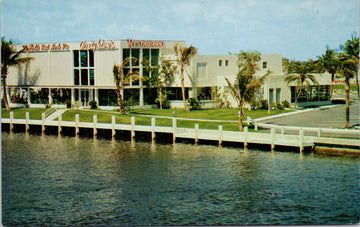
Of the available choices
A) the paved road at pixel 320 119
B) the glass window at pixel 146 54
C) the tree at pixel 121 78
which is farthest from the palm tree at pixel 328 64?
the tree at pixel 121 78

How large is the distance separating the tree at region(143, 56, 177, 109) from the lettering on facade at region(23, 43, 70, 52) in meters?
11.7

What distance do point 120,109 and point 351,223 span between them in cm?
3658

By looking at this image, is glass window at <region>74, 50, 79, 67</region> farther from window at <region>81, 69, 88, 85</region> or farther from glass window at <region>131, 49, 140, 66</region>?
glass window at <region>131, 49, 140, 66</region>

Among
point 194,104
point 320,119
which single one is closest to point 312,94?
point 320,119

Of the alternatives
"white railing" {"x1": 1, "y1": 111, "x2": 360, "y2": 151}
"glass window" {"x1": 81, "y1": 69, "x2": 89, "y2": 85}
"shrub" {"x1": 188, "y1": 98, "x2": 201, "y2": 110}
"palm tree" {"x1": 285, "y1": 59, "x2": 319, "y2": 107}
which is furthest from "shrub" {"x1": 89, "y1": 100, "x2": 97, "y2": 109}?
"palm tree" {"x1": 285, "y1": 59, "x2": 319, "y2": 107}

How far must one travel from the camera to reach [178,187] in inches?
1036

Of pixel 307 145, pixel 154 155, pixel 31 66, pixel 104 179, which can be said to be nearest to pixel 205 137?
pixel 154 155

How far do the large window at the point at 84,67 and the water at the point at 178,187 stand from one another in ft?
81.9

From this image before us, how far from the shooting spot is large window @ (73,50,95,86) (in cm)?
6053

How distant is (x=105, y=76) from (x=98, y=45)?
425cm

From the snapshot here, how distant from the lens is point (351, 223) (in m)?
21.4

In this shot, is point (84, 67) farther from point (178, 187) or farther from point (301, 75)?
point (178, 187)

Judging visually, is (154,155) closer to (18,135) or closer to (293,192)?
(293,192)

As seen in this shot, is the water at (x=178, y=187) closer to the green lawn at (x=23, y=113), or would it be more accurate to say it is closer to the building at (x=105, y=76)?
the green lawn at (x=23, y=113)
